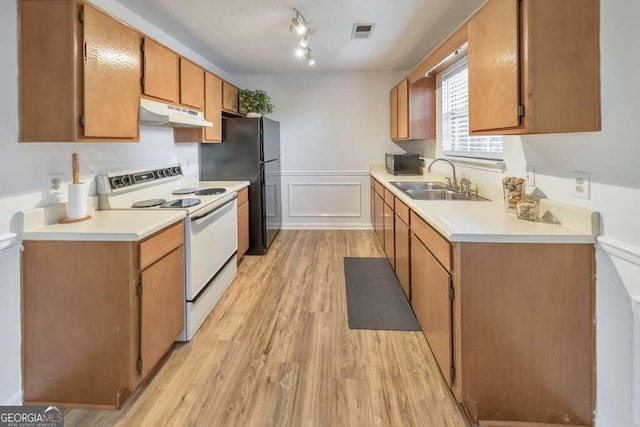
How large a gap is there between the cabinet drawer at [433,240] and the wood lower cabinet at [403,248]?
264mm

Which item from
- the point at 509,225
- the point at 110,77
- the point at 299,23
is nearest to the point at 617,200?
the point at 509,225

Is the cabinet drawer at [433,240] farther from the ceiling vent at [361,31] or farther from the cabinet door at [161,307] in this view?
the ceiling vent at [361,31]

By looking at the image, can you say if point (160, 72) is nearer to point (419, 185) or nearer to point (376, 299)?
point (376, 299)

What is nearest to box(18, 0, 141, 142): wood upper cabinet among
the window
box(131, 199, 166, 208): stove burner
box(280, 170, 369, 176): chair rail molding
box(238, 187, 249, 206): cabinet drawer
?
box(131, 199, 166, 208): stove burner

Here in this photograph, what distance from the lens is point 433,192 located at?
3477 millimetres

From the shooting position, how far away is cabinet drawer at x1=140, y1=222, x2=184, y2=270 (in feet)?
6.30

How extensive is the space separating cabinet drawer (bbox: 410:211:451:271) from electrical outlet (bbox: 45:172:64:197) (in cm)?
206

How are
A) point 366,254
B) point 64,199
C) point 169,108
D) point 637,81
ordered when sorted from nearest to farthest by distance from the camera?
point 637,81, point 64,199, point 169,108, point 366,254

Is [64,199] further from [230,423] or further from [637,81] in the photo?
[637,81]

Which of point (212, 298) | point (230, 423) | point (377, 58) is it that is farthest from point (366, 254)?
point (230, 423)

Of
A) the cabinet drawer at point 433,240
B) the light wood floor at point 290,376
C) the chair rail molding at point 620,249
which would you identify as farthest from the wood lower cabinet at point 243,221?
the chair rail molding at point 620,249

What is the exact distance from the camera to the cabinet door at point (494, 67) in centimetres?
175

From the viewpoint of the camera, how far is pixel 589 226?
1.64 m

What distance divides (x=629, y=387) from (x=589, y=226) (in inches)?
25.1
